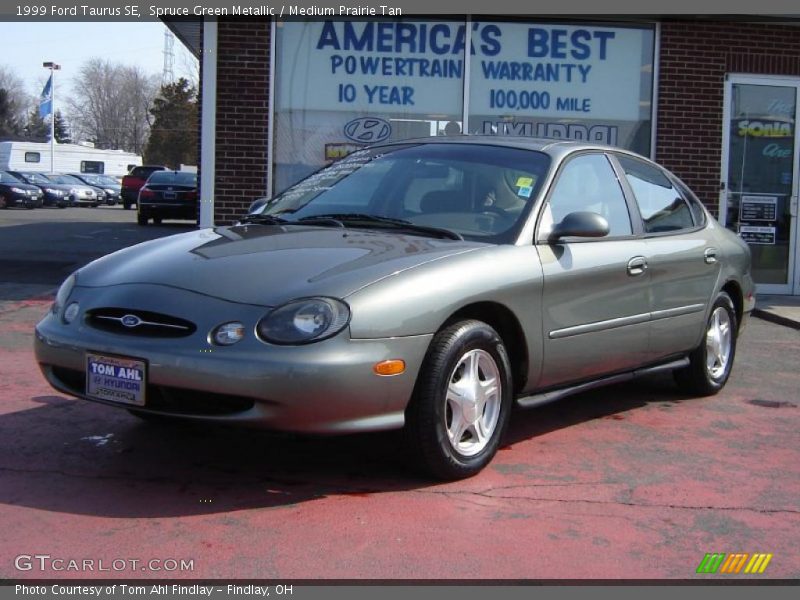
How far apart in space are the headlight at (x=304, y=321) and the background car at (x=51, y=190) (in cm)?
3777

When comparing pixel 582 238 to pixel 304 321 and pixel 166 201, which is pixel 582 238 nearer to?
pixel 304 321

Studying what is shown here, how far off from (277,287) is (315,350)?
34 centimetres

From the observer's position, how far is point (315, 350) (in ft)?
12.5

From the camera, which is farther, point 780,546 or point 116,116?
point 116,116

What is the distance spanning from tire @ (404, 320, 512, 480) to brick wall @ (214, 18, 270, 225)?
6662 mm

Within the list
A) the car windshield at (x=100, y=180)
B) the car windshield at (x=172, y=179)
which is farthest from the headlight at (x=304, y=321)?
the car windshield at (x=100, y=180)

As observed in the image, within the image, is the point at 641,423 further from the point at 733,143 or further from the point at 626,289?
the point at 733,143

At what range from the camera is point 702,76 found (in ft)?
36.6

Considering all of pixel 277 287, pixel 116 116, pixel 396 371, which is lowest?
pixel 396 371

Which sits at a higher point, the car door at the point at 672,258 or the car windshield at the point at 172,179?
the car windshield at the point at 172,179

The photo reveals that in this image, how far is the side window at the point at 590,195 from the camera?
16.7 feet

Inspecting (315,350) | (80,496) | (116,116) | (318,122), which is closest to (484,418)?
(315,350)

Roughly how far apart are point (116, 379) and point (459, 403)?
143 cm

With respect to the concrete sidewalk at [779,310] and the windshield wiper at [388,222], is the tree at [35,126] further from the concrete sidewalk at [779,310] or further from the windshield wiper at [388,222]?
the windshield wiper at [388,222]
